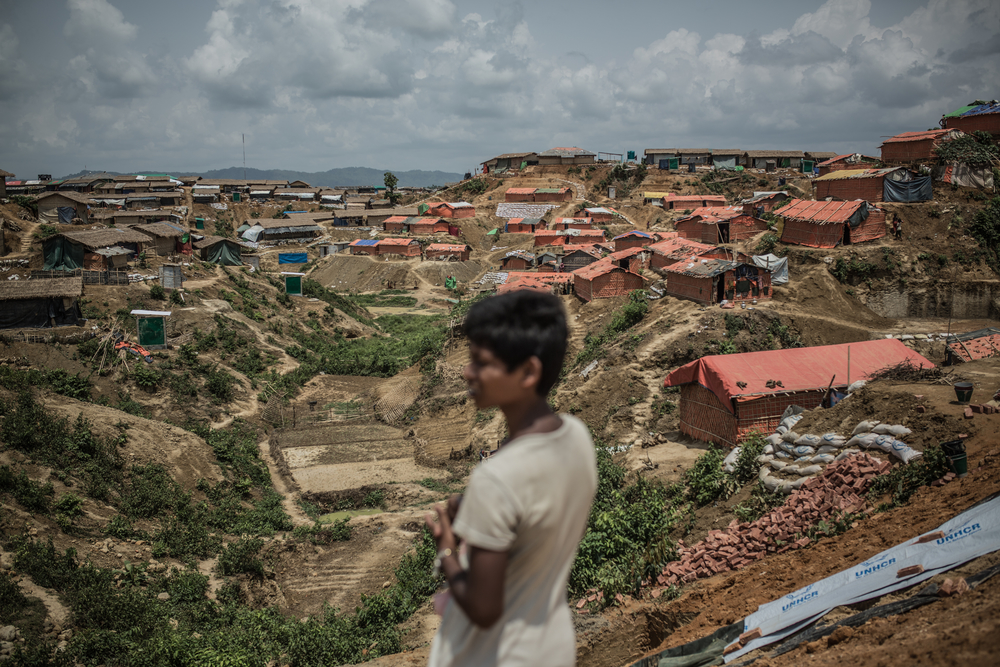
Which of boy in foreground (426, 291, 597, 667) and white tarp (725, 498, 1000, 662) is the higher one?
boy in foreground (426, 291, 597, 667)

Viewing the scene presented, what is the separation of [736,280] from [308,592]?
19031mm

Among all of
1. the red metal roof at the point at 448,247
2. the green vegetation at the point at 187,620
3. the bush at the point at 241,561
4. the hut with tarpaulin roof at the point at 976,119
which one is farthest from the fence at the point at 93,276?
the hut with tarpaulin roof at the point at 976,119

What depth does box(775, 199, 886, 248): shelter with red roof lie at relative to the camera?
93.4 ft

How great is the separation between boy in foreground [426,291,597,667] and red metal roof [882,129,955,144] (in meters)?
39.1

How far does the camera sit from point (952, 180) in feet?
102

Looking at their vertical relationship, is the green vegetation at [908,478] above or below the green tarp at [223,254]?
below

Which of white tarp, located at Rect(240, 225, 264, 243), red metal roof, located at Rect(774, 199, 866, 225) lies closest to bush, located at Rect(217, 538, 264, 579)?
red metal roof, located at Rect(774, 199, 866, 225)

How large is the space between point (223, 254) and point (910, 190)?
135 ft

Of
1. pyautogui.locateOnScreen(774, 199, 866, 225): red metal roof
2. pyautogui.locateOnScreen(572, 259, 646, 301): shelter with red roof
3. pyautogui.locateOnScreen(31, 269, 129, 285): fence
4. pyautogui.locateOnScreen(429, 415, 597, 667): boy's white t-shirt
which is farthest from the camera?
pyautogui.locateOnScreen(572, 259, 646, 301): shelter with red roof

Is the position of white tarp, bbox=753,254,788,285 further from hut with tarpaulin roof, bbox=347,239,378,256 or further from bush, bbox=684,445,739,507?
hut with tarpaulin roof, bbox=347,239,378,256

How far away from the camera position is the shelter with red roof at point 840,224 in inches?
1121

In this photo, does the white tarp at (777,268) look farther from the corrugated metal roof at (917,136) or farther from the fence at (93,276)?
the fence at (93,276)

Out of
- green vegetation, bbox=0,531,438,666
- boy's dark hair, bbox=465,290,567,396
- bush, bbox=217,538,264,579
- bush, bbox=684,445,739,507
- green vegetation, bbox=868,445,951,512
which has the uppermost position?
boy's dark hair, bbox=465,290,567,396

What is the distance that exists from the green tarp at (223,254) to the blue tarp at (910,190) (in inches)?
1566
